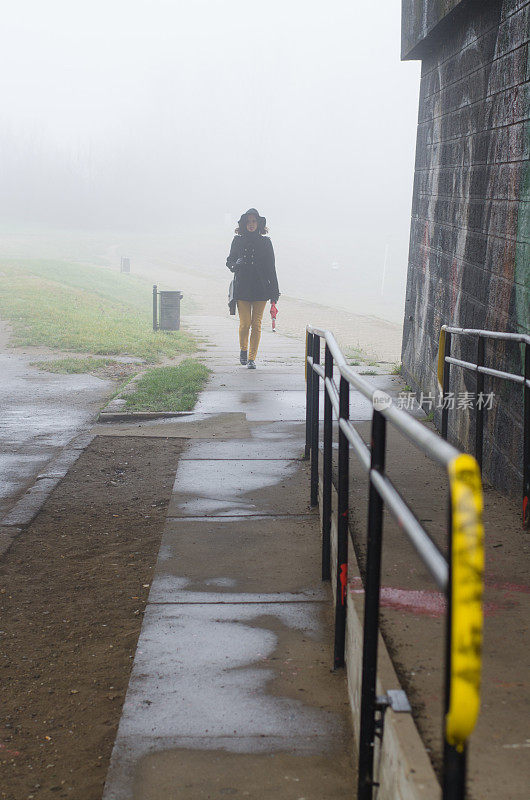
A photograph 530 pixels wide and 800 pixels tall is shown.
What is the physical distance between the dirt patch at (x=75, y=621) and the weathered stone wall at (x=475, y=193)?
2339mm

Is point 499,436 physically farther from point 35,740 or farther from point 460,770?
point 460,770

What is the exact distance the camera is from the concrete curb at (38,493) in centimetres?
555

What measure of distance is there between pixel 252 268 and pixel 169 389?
2291 mm

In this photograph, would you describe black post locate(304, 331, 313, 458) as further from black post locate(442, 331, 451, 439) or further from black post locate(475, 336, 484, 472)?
black post locate(475, 336, 484, 472)

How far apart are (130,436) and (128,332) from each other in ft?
30.2

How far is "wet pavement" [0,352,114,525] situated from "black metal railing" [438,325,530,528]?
2996 millimetres

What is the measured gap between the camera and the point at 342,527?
337 centimetres

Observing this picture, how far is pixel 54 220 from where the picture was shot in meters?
84.6

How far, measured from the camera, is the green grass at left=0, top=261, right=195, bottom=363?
14.8 metres

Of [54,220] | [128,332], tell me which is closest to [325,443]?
[128,332]

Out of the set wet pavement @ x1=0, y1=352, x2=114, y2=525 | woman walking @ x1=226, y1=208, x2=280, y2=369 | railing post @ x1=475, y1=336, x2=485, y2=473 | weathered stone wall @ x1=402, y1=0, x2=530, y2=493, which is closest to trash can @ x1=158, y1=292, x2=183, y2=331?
wet pavement @ x1=0, y1=352, x2=114, y2=525

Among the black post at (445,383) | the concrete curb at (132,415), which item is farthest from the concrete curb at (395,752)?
the concrete curb at (132,415)

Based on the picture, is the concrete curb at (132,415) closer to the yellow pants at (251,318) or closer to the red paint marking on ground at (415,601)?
the yellow pants at (251,318)

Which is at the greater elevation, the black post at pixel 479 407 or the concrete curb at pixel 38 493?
the black post at pixel 479 407
